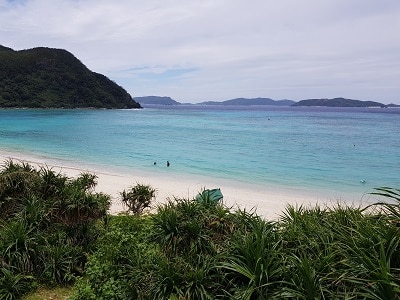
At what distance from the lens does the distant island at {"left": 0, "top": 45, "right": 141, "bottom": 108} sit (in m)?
132

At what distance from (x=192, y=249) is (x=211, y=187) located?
56.5ft

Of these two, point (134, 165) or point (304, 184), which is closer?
point (304, 184)

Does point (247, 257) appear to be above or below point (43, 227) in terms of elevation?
above

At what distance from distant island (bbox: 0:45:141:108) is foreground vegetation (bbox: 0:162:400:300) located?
436 ft

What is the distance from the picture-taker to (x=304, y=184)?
85.3 ft

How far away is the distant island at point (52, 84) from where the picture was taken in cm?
13238

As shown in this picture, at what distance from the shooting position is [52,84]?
487ft

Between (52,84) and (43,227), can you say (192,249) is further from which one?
(52,84)

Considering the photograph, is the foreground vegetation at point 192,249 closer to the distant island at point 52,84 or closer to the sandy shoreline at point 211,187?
the sandy shoreline at point 211,187

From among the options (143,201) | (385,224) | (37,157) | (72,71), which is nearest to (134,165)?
(37,157)

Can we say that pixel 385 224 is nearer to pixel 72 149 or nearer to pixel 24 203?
pixel 24 203

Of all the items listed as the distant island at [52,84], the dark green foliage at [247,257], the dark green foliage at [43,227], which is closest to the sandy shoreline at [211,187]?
the dark green foliage at [43,227]

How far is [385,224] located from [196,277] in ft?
10.8

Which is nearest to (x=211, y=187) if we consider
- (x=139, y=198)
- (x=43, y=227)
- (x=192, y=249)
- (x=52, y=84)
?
(x=139, y=198)
